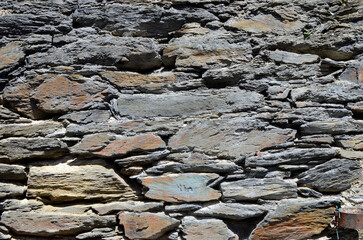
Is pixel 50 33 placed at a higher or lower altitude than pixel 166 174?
higher

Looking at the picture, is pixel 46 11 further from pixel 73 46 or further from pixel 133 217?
pixel 133 217

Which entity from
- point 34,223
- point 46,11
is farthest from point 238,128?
point 46,11

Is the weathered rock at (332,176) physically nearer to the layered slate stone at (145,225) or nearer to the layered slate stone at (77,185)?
the layered slate stone at (145,225)

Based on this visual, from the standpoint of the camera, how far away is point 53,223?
6.89 feet

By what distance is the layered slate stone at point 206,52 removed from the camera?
2428 millimetres

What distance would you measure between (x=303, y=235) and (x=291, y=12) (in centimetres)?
149

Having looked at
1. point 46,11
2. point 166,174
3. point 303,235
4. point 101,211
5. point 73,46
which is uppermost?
point 46,11

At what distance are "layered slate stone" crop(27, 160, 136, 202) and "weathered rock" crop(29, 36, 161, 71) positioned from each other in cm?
71

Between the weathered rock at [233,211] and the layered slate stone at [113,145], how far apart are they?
1.55ft

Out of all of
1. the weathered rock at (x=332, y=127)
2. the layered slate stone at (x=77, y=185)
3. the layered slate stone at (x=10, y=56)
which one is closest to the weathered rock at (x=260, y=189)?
the weathered rock at (x=332, y=127)

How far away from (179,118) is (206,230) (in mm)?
695

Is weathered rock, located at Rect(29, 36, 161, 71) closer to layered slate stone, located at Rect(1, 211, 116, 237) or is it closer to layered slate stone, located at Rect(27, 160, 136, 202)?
layered slate stone, located at Rect(27, 160, 136, 202)

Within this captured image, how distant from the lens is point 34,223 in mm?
2111

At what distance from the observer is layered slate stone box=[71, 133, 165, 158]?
86.7 inches
